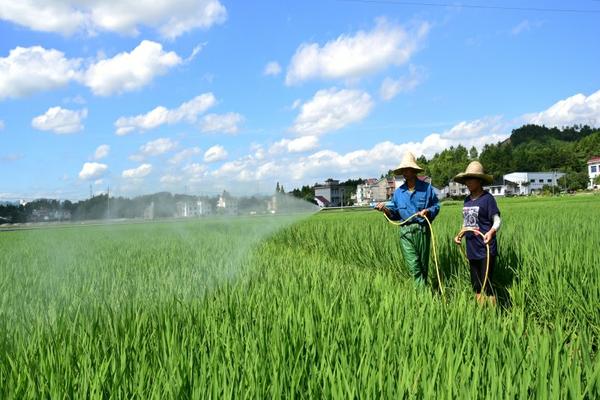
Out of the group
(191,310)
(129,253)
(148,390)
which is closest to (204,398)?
(148,390)

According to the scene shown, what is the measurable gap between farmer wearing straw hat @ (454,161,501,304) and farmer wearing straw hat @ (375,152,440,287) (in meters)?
0.46

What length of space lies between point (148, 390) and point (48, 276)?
4451mm

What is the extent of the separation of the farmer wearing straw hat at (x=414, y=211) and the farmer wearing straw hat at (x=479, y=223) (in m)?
0.46

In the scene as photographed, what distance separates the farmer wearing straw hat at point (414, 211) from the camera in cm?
504

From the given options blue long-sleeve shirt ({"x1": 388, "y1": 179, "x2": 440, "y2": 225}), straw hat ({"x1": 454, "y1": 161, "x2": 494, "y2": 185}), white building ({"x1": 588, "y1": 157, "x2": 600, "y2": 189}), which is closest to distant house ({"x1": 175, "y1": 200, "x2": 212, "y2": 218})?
blue long-sleeve shirt ({"x1": 388, "y1": 179, "x2": 440, "y2": 225})

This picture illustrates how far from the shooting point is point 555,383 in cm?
171

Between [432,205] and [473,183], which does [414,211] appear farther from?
[473,183]

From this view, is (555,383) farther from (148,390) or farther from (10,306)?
(10,306)

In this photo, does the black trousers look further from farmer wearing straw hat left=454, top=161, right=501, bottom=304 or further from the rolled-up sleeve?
the rolled-up sleeve

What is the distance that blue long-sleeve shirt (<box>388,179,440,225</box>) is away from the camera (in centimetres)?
505

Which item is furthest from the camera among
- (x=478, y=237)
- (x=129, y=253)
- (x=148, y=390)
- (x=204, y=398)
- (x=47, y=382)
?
(x=129, y=253)

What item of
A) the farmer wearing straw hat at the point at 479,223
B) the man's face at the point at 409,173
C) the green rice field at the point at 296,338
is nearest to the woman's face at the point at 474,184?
the farmer wearing straw hat at the point at 479,223

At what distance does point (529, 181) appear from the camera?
101750 mm

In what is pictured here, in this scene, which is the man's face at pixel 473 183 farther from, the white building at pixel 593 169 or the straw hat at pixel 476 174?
the white building at pixel 593 169
